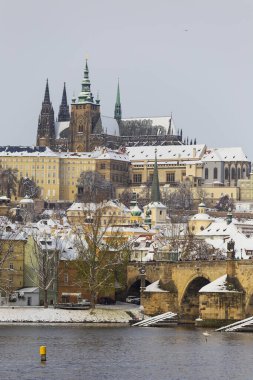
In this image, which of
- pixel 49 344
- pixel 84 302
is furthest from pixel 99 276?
pixel 49 344

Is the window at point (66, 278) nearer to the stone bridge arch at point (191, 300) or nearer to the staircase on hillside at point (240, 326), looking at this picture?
the stone bridge arch at point (191, 300)

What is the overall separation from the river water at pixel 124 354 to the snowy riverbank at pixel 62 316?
476 centimetres

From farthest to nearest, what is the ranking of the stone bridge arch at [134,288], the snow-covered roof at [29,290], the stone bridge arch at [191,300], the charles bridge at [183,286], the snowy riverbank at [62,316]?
1. the stone bridge arch at [134,288]
2. the snow-covered roof at [29,290]
3. the stone bridge arch at [191,300]
4. the snowy riverbank at [62,316]
5. the charles bridge at [183,286]

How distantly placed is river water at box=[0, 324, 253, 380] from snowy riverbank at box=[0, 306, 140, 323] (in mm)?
4757

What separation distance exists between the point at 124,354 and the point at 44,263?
28.1 m

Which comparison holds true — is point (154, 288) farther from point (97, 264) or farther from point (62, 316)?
point (62, 316)

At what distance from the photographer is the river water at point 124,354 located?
6469cm

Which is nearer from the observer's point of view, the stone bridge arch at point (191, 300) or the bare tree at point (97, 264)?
the stone bridge arch at point (191, 300)

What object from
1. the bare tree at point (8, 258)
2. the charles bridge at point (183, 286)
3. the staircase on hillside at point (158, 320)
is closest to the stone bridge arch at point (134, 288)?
the bare tree at point (8, 258)

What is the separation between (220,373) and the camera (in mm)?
65125

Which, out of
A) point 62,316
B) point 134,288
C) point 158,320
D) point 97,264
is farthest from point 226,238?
point 158,320

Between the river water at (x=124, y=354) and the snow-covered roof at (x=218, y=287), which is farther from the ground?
the snow-covered roof at (x=218, y=287)

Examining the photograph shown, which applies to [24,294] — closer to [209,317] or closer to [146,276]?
[146,276]

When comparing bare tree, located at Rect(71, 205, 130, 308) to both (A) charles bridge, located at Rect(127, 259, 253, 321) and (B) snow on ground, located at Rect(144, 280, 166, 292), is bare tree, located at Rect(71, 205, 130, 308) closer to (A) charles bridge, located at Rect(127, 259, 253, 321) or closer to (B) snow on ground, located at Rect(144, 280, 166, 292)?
(B) snow on ground, located at Rect(144, 280, 166, 292)
